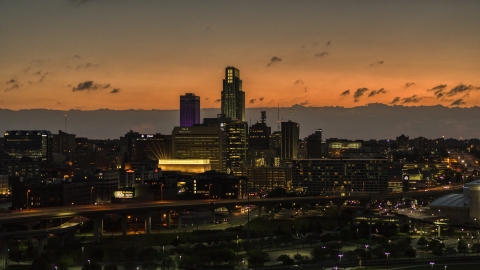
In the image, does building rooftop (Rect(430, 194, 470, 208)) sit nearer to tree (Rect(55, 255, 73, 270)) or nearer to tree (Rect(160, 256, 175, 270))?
tree (Rect(160, 256, 175, 270))

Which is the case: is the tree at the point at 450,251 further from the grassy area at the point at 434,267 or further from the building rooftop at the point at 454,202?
the building rooftop at the point at 454,202

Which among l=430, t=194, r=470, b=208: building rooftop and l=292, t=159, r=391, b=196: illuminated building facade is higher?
l=292, t=159, r=391, b=196: illuminated building facade

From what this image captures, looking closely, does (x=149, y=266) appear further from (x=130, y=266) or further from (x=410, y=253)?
(x=410, y=253)

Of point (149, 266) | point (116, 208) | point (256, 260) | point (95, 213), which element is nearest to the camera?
point (149, 266)

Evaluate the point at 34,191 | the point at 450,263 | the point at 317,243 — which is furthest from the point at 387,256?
the point at 34,191

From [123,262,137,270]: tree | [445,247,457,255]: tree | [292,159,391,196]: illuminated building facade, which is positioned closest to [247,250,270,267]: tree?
[123,262,137,270]: tree

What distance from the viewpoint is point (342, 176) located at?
160375 mm

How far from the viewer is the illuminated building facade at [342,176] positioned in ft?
520

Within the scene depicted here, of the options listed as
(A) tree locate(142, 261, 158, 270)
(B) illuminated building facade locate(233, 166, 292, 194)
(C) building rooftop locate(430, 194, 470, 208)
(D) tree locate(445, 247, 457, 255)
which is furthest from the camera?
(B) illuminated building facade locate(233, 166, 292, 194)

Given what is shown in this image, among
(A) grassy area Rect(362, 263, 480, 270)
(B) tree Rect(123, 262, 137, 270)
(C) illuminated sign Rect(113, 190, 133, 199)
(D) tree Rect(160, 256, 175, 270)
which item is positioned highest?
(C) illuminated sign Rect(113, 190, 133, 199)

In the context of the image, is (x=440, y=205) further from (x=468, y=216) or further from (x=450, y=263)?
(x=450, y=263)

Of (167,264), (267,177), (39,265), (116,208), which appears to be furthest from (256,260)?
(267,177)

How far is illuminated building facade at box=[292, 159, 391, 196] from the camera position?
158 m

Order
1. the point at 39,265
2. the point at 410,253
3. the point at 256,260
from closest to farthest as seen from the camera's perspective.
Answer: the point at 39,265 < the point at 256,260 < the point at 410,253
